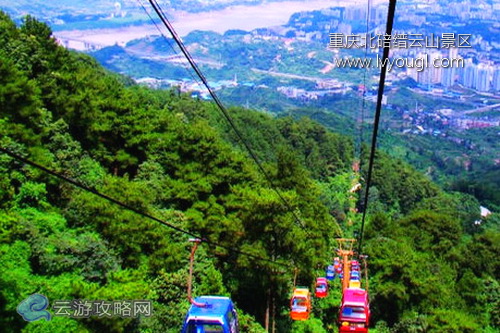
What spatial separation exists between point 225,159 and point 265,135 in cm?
4861

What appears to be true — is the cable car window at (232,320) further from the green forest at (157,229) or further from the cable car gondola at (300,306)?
the cable car gondola at (300,306)

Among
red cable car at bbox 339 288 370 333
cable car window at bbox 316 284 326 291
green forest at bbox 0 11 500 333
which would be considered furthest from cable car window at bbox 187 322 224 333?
cable car window at bbox 316 284 326 291

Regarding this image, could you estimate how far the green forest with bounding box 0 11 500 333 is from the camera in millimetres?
15766

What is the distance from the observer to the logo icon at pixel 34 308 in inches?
529

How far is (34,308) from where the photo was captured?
1387cm

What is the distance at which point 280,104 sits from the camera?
177m

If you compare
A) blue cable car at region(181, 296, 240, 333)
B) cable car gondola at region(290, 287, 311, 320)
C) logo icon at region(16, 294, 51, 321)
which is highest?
blue cable car at region(181, 296, 240, 333)

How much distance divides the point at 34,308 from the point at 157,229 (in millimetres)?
6217

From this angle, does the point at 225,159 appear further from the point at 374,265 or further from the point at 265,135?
the point at 265,135

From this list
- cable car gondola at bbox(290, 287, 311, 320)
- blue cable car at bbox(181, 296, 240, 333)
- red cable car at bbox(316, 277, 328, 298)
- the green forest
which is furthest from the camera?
red cable car at bbox(316, 277, 328, 298)

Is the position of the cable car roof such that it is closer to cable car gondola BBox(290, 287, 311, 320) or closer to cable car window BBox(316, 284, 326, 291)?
cable car gondola BBox(290, 287, 311, 320)

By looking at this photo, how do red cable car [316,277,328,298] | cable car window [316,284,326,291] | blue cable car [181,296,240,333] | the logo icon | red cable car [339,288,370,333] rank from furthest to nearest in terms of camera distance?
cable car window [316,284,326,291]
red cable car [316,277,328,298]
red cable car [339,288,370,333]
the logo icon
blue cable car [181,296,240,333]

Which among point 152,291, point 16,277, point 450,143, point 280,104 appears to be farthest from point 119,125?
point 280,104

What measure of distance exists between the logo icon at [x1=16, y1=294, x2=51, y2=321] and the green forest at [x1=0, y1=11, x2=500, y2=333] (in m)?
0.16
